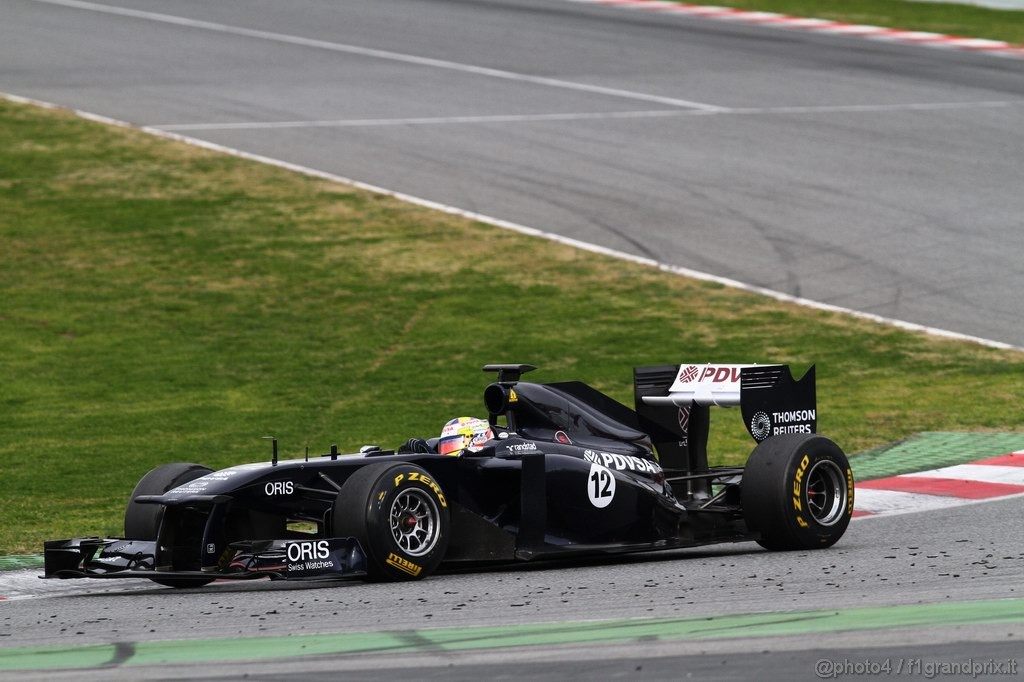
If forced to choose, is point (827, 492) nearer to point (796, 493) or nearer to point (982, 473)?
point (796, 493)

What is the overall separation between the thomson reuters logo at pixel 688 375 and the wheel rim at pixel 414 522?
234cm

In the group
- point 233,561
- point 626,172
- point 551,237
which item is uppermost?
point 626,172

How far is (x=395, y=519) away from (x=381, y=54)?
950 inches

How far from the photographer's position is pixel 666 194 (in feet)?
72.3

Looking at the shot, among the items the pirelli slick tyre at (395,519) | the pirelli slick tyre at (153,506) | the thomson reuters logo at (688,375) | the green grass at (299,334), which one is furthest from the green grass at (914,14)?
the pirelli slick tyre at (395,519)

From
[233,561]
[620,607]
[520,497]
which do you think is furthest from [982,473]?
[233,561]

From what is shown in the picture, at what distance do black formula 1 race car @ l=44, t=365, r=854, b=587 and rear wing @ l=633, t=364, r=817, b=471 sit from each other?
0.01 meters

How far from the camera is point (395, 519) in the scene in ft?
27.2

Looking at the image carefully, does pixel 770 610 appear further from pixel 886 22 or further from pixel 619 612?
pixel 886 22

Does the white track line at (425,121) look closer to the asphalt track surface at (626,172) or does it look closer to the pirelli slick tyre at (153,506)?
the asphalt track surface at (626,172)

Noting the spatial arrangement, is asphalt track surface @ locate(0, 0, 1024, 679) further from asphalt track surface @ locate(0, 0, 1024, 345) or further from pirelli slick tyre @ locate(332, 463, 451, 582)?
pirelli slick tyre @ locate(332, 463, 451, 582)

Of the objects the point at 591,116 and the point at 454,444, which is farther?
the point at 591,116

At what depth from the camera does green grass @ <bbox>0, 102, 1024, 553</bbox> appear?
1409cm

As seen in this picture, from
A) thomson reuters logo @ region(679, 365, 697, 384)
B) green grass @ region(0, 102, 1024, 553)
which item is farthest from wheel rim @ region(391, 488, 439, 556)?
green grass @ region(0, 102, 1024, 553)
